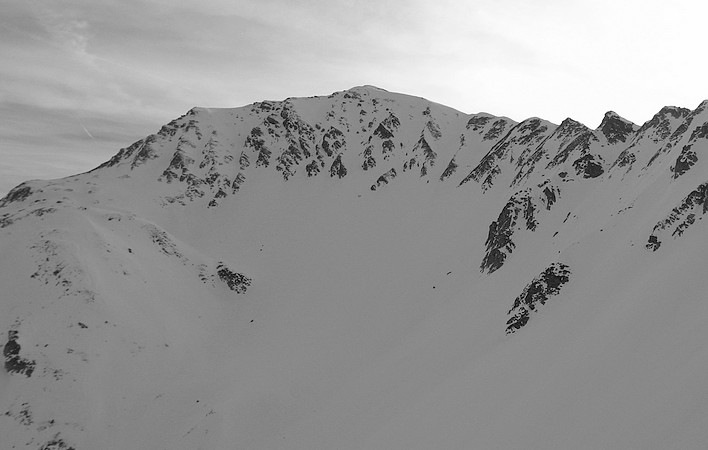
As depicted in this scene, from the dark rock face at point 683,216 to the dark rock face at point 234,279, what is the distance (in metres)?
53.8

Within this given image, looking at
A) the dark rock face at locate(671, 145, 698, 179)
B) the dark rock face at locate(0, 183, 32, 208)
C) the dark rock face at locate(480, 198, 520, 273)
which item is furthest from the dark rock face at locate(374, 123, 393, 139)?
the dark rock face at locate(671, 145, 698, 179)

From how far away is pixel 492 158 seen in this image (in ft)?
268

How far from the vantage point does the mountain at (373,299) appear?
23.0 m

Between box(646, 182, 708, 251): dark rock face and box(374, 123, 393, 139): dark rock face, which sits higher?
box(374, 123, 393, 139): dark rock face

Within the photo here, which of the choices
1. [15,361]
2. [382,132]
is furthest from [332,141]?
[15,361]

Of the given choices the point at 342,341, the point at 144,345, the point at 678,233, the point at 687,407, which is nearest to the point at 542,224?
the point at 678,233

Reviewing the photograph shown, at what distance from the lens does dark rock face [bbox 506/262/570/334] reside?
3425 cm

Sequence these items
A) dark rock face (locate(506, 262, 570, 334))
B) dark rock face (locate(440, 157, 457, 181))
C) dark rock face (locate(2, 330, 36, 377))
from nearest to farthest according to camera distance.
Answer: dark rock face (locate(506, 262, 570, 334)), dark rock face (locate(2, 330, 36, 377)), dark rock face (locate(440, 157, 457, 181))

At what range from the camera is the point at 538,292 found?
115 feet

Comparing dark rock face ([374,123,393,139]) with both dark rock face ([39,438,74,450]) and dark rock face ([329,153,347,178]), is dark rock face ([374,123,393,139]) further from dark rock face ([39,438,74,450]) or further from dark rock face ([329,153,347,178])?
dark rock face ([39,438,74,450])

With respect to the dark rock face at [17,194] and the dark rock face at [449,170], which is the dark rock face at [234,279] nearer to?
the dark rock face at [17,194]

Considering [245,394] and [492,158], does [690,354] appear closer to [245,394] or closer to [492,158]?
[245,394]

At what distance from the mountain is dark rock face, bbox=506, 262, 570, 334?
189mm

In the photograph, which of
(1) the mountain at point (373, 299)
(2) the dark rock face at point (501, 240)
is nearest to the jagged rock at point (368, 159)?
(1) the mountain at point (373, 299)
